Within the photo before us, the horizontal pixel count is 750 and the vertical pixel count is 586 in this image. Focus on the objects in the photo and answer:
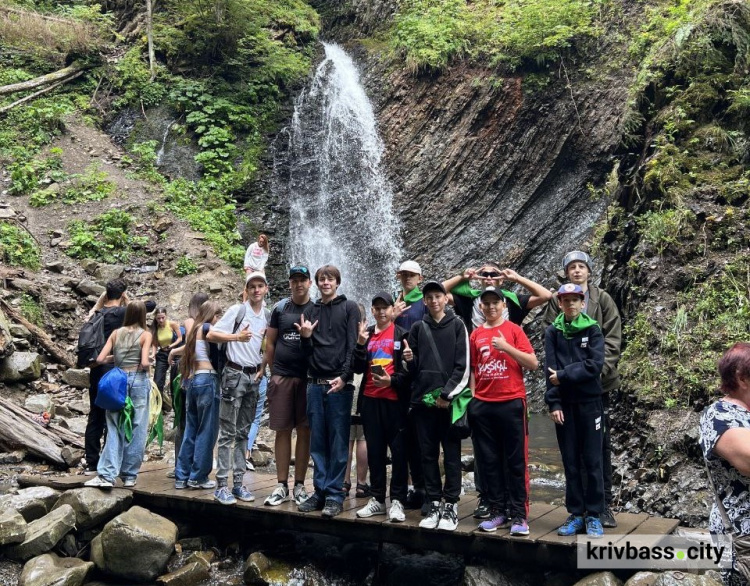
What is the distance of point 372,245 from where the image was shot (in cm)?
1739

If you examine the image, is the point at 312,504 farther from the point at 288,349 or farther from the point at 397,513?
the point at 288,349

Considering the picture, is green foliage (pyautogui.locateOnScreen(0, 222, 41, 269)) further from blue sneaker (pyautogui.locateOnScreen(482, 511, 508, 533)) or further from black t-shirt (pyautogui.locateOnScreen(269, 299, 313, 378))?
blue sneaker (pyautogui.locateOnScreen(482, 511, 508, 533))

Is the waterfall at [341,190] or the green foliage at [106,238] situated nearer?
the green foliage at [106,238]

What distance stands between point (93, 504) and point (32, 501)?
0.60 meters

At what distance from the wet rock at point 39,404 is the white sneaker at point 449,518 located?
6.77 meters

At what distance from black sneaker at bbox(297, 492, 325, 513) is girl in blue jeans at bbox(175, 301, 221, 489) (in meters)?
→ 1.33

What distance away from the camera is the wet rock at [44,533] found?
18.5 feet

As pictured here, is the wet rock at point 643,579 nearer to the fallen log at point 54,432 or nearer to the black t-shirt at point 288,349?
the black t-shirt at point 288,349

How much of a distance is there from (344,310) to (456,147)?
13.0 metres

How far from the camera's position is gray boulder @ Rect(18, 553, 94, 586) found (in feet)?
17.5

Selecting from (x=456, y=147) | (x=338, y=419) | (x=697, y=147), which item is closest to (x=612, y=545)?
(x=338, y=419)

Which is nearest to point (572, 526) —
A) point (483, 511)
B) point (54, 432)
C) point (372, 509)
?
point (483, 511)

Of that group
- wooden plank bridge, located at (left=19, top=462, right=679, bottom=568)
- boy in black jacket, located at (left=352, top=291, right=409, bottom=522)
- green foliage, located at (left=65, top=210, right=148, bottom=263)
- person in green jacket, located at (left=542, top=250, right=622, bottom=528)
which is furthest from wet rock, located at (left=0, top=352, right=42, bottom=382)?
person in green jacket, located at (left=542, top=250, right=622, bottom=528)

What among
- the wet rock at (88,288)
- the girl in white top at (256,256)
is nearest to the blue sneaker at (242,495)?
the girl in white top at (256,256)
